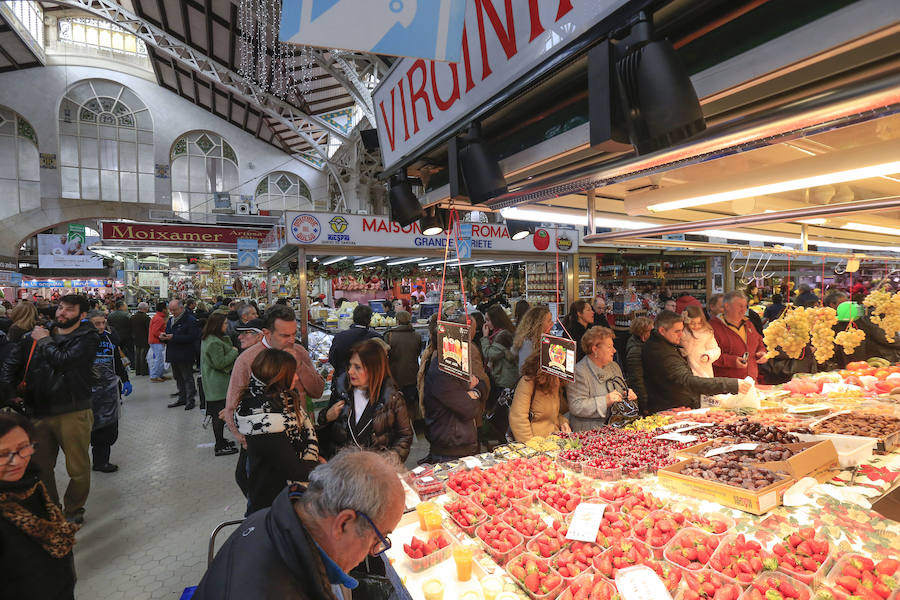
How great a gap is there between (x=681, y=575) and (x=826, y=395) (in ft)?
9.70

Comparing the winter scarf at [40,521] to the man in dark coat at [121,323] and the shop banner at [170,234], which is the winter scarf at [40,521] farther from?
the shop banner at [170,234]

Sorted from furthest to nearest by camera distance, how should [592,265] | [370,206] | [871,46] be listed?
[370,206] → [592,265] → [871,46]

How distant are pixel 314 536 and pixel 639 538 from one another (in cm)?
131

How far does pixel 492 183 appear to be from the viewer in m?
1.77

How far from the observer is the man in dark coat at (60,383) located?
3.33 m

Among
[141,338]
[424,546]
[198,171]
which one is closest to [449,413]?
[424,546]

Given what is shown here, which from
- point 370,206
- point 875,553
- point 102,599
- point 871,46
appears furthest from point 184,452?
point 370,206

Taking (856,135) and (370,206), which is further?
(370,206)

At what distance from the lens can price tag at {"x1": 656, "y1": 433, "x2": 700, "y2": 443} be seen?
8.54ft

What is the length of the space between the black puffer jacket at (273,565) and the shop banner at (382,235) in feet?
12.9

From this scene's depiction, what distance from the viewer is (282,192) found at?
25266mm

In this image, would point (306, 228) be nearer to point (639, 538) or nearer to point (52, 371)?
point (52, 371)

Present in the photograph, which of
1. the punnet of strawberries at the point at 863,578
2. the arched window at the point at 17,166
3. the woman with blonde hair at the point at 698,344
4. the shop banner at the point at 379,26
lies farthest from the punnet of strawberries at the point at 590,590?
the arched window at the point at 17,166

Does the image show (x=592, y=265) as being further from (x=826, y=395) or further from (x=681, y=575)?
(x=681, y=575)
